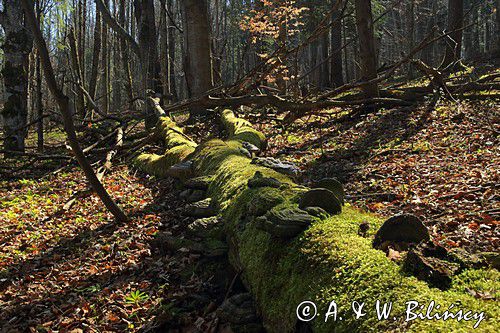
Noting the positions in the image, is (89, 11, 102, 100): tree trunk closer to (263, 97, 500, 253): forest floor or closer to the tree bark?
(263, 97, 500, 253): forest floor

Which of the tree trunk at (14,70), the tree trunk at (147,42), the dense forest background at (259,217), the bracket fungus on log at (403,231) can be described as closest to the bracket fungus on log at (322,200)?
the dense forest background at (259,217)

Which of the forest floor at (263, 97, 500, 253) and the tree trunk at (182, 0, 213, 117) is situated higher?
the tree trunk at (182, 0, 213, 117)

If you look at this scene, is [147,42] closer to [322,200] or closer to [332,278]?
[322,200]

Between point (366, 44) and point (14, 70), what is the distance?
958 centimetres

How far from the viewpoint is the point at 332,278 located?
7.81 feet

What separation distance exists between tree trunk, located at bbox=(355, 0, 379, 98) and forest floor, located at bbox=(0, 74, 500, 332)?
1.00 m

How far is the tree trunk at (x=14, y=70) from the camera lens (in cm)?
1087

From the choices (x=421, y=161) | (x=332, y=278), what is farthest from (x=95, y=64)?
(x=332, y=278)

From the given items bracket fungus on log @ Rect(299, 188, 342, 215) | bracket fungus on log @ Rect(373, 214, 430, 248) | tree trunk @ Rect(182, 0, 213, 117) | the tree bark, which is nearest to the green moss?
the tree bark

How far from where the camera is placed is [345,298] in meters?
2.18

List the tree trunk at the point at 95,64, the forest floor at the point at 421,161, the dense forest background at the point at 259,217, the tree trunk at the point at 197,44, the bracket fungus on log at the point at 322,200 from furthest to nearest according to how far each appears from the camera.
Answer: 1. the tree trunk at the point at 95,64
2. the tree trunk at the point at 197,44
3. the forest floor at the point at 421,161
4. the bracket fungus on log at the point at 322,200
5. the dense forest background at the point at 259,217

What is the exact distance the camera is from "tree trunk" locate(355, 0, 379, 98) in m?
9.90

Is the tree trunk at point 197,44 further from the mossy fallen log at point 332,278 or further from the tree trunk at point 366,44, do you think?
the mossy fallen log at point 332,278

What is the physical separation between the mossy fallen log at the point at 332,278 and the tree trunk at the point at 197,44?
9.13 m
